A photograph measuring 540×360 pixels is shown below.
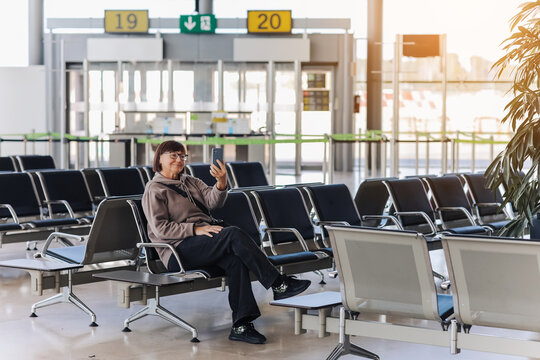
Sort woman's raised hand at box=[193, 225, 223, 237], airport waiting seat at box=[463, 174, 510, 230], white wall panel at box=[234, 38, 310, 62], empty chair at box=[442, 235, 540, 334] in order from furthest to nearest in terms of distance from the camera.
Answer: white wall panel at box=[234, 38, 310, 62] < airport waiting seat at box=[463, 174, 510, 230] < woman's raised hand at box=[193, 225, 223, 237] < empty chair at box=[442, 235, 540, 334]

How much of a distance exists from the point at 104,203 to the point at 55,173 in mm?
2619

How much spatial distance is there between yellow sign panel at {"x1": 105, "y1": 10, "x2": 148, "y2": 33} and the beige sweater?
1562cm

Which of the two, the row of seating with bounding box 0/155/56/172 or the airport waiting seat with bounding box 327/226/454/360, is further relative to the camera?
the row of seating with bounding box 0/155/56/172

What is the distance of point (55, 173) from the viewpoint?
7.97 meters

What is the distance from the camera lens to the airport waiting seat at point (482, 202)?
805 cm

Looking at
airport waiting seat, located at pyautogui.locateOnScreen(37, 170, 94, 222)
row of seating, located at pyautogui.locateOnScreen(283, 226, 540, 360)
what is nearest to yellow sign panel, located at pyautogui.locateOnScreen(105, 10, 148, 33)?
airport waiting seat, located at pyautogui.locateOnScreen(37, 170, 94, 222)

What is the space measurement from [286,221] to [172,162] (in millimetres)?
1081

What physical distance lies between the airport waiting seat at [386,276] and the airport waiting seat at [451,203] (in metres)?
3.41

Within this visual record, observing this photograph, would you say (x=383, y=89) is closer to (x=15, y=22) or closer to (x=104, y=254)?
(x=15, y=22)

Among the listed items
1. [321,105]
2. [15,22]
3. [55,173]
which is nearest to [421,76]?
[321,105]

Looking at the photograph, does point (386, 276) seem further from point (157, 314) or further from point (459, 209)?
point (459, 209)

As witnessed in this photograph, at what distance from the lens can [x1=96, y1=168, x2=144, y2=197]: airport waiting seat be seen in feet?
26.7

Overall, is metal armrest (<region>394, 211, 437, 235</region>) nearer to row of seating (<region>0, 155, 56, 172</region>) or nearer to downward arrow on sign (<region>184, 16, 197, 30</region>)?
row of seating (<region>0, 155, 56, 172</region>)

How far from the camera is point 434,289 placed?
3936 mm
